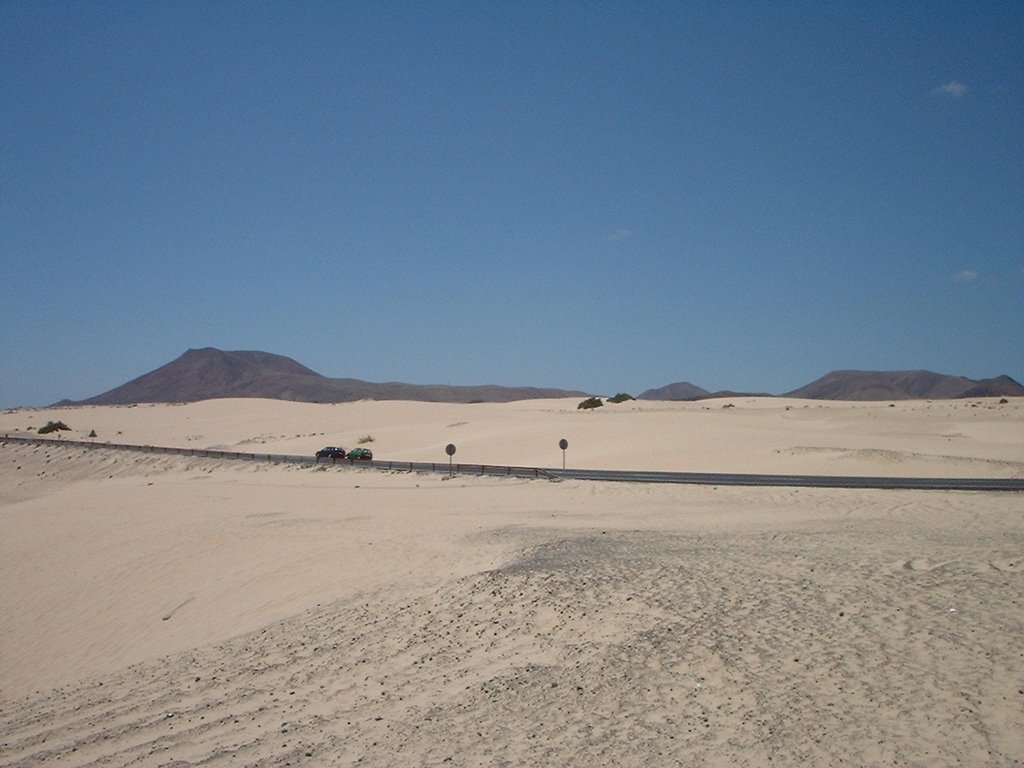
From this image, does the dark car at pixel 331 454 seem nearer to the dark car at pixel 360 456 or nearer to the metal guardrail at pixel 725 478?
the metal guardrail at pixel 725 478

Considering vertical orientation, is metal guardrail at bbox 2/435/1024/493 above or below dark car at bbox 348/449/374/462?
below

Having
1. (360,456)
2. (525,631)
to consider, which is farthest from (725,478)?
(525,631)

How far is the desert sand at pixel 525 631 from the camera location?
894 cm

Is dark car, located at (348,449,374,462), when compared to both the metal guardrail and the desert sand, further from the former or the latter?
the desert sand

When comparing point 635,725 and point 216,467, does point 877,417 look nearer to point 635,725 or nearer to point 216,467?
point 216,467

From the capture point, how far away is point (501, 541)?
19125 mm

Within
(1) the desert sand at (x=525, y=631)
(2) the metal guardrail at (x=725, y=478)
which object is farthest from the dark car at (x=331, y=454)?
(1) the desert sand at (x=525, y=631)

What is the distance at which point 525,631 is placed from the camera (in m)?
12.1

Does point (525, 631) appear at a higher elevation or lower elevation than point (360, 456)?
lower

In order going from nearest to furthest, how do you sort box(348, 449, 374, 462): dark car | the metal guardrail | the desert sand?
the desert sand → the metal guardrail → box(348, 449, 374, 462): dark car

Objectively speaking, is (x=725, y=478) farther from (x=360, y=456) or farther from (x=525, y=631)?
(x=525, y=631)

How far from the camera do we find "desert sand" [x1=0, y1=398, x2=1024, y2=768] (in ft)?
29.3

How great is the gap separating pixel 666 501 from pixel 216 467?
28.8 metres

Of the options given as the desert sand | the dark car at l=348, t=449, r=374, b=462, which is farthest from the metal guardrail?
the desert sand
